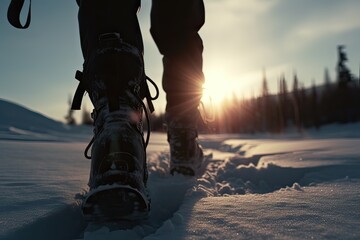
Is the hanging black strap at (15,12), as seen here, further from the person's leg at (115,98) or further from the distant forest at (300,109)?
the distant forest at (300,109)

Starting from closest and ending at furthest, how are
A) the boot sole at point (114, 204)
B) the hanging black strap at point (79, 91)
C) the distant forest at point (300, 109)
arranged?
1. the boot sole at point (114, 204)
2. the hanging black strap at point (79, 91)
3. the distant forest at point (300, 109)

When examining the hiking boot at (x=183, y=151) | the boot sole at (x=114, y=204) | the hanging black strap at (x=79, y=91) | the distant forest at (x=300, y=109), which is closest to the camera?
the boot sole at (x=114, y=204)

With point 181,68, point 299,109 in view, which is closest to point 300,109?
point 299,109

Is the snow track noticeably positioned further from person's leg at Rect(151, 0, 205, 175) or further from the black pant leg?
the black pant leg

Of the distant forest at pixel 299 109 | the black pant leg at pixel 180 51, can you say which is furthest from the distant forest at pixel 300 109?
the black pant leg at pixel 180 51

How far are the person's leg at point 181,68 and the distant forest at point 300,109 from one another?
113ft

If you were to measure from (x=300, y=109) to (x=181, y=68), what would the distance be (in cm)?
4593

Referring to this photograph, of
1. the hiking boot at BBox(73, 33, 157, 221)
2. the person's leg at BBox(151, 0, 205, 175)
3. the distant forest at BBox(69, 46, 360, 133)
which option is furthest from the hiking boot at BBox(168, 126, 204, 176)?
the distant forest at BBox(69, 46, 360, 133)

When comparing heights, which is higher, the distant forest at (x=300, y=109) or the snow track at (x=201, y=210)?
the distant forest at (x=300, y=109)

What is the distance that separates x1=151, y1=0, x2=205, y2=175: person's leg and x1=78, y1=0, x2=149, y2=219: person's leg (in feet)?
1.79

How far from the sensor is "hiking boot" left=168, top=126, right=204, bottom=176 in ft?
5.01

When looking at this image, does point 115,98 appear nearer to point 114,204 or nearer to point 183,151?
point 114,204

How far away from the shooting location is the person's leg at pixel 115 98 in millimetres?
723

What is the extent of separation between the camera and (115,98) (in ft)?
2.89
